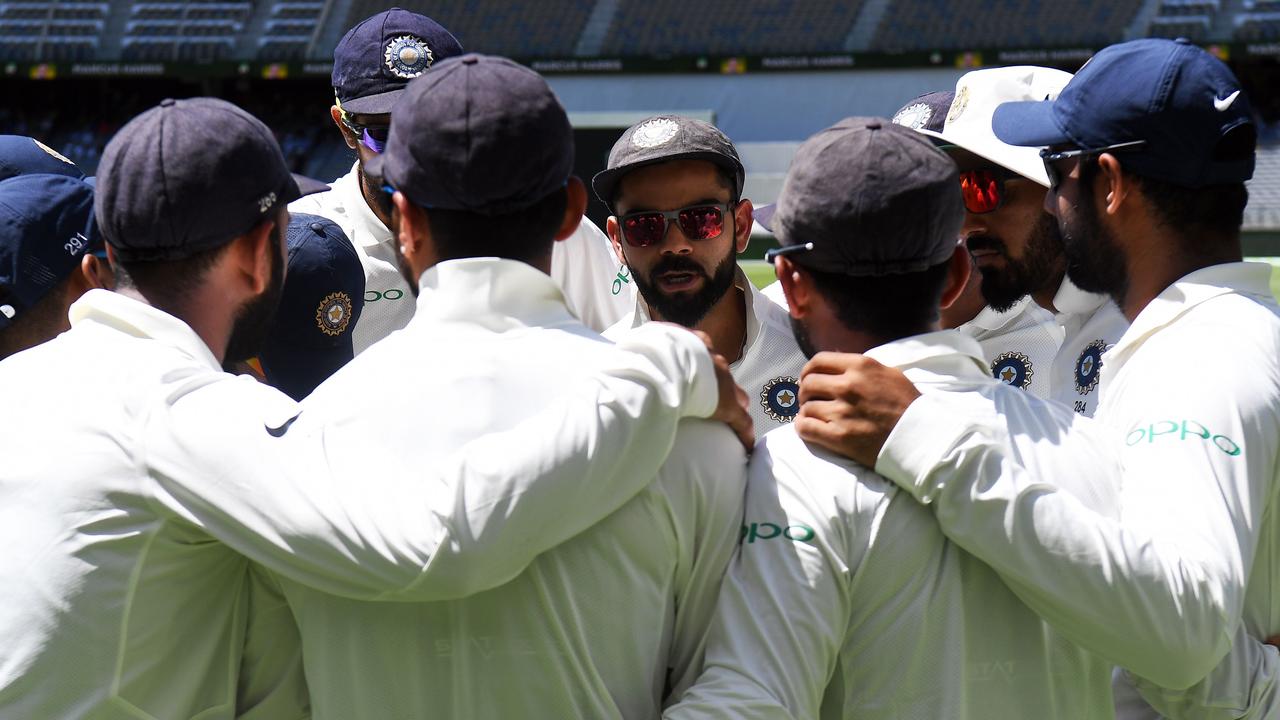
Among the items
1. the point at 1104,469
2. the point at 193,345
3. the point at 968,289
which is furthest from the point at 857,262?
the point at 968,289

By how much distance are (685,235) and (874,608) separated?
81.1 inches

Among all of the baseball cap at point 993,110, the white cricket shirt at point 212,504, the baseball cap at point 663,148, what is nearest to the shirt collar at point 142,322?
the white cricket shirt at point 212,504

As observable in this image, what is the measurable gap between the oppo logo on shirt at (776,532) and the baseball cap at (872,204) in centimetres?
40

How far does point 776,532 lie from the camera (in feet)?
6.43

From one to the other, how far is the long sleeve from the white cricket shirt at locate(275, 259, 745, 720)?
5 centimetres

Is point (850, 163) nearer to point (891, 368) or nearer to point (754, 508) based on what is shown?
point (891, 368)

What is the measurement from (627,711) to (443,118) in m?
0.93

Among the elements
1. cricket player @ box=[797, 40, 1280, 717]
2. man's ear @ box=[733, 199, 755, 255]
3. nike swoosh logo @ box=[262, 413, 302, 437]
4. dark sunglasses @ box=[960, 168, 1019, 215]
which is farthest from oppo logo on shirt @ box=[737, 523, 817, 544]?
man's ear @ box=[733, 199, 755, 255]

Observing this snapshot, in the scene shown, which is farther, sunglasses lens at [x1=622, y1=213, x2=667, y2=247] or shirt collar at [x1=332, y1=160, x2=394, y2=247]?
shirt collar at [x1=332, y1=160, x2=394, y2=247]

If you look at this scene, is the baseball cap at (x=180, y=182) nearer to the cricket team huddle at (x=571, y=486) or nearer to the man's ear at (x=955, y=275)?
the cricket team huddle at (x=571, y=486)

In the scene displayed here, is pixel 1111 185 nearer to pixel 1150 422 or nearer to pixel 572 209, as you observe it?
pixel 1150 422

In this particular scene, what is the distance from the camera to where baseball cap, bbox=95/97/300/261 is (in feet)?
6.91

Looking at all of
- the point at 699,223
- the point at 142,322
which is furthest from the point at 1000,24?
the point at 142,322

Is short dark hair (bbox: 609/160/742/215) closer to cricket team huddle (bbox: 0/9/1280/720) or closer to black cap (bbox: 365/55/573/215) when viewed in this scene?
cricket team huddle (bbox: 0/9/1280/720)
